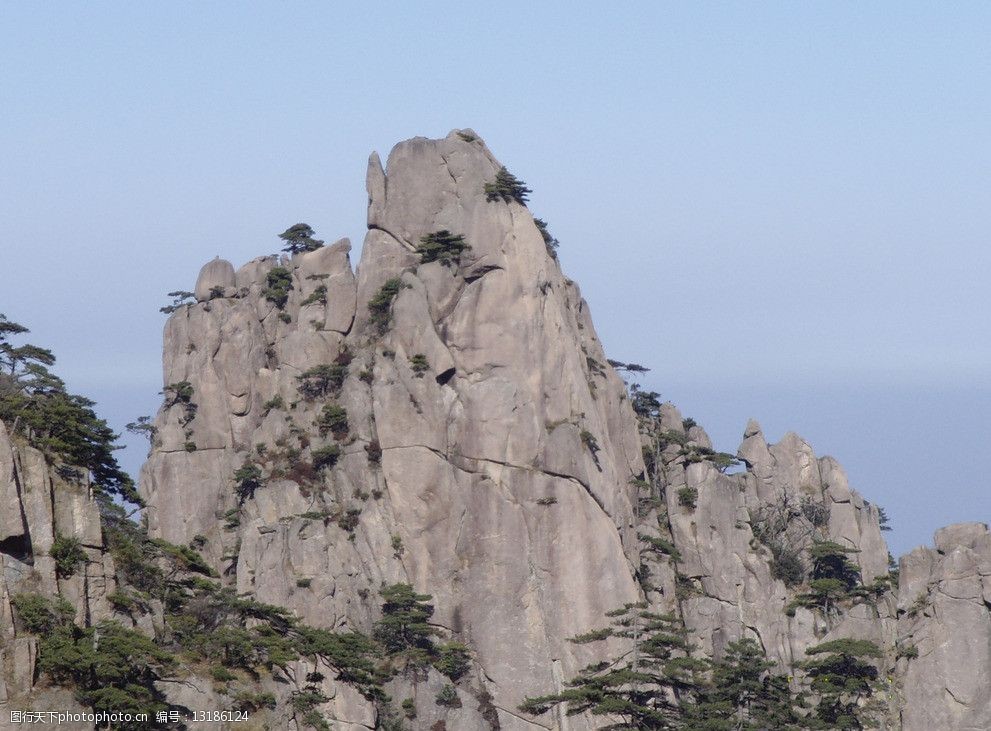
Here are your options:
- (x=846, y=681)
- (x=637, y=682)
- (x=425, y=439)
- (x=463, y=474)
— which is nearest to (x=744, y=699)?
(x=846, y=681)

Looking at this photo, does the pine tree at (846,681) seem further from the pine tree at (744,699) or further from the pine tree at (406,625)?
the pine tree at (406,625)

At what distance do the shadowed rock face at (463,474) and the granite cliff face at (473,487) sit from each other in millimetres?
173

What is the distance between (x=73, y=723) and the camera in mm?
86188

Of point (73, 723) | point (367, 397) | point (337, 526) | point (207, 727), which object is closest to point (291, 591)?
point (337, 526)

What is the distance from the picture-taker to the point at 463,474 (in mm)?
137250

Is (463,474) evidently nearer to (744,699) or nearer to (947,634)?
(744,699)

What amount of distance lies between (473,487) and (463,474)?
129 centimetres

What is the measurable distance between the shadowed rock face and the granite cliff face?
173mm

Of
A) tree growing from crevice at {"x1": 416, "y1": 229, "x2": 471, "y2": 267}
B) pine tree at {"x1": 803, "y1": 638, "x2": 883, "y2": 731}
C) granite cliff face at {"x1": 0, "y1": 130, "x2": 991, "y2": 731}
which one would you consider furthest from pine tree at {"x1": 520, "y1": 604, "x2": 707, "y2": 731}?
tree growing from crevice at {"x1": 416, "y1": 229, "x2": 471, "y2": 267}

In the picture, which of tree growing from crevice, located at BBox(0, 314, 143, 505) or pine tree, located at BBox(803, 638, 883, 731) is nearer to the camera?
tree growing from crevice, located at BBox(0, 314, 143, 505)

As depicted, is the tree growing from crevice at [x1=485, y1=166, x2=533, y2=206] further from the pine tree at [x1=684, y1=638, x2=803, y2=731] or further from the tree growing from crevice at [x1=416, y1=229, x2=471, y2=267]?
the pine tree at [x1=684, y1=638, x2=803, y2=731]

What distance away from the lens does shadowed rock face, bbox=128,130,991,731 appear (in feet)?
438

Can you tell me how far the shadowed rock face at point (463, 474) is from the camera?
13350 centimetres

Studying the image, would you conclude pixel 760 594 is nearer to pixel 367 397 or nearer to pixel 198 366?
pixel 367 397
